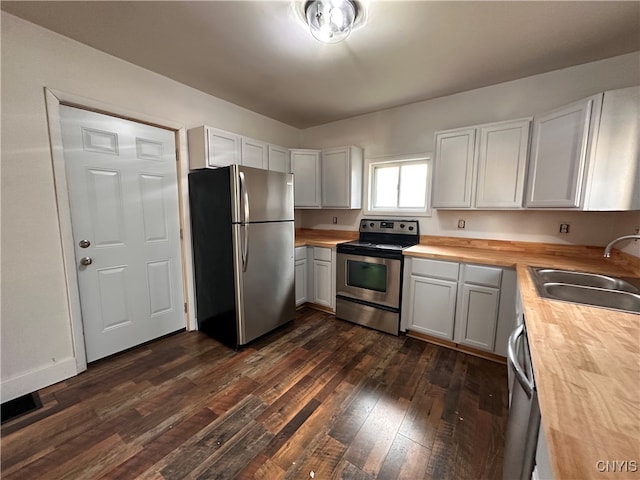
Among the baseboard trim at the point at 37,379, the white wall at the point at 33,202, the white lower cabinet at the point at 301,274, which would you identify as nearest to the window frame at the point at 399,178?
the white lower cabinet at the point at 301,274

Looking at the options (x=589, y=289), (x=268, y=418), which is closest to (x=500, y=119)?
(x=589, y=289)

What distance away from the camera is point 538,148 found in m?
2.08

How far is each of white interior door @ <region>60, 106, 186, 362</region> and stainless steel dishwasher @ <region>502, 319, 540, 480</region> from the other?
2.76m

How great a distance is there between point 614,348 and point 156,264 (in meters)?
3.02

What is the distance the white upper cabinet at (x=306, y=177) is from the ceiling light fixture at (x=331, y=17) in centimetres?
180

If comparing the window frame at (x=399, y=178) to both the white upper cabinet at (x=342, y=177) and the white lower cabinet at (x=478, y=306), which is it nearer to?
the white upper cabinet at (x=342, y=177)

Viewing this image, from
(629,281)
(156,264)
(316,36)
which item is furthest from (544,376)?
(156,264)

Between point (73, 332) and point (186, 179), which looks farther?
point (186, 179)

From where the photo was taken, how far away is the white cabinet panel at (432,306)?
2330mm

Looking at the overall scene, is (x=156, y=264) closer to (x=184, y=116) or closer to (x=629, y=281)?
(x=184, y=116)

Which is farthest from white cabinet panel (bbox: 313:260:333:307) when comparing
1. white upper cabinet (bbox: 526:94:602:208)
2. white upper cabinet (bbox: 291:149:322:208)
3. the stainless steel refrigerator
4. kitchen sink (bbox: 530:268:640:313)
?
white upper cabinet (bbox: 526:94:602:208)

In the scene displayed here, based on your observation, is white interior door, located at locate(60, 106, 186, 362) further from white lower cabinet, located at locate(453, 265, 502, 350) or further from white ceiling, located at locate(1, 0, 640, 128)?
white lower cabinet, located at locate(453, 265, 502, 350)

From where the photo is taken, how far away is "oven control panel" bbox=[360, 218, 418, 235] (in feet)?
9.95

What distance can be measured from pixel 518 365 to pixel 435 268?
1.57 meters
